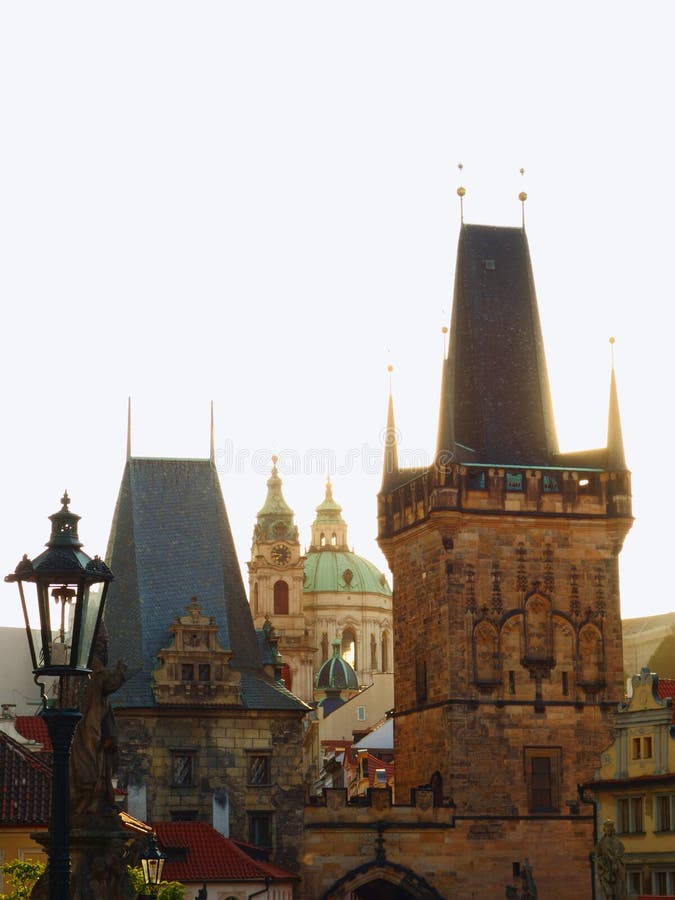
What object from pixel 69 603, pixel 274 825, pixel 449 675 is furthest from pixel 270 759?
pixel 69 603

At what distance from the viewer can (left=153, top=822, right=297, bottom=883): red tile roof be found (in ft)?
140

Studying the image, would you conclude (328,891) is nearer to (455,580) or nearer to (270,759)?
(270,759)

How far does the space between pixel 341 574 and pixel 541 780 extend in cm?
10164

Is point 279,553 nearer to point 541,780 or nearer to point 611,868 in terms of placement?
point 541,780

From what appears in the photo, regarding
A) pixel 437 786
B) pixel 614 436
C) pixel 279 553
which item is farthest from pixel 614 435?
pixel 279 553

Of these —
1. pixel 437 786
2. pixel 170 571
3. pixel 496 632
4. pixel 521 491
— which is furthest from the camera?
pixel 521 491

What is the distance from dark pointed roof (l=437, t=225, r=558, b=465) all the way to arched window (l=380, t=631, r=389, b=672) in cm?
9665

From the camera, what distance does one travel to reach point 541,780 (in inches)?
1924

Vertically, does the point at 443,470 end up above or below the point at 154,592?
above

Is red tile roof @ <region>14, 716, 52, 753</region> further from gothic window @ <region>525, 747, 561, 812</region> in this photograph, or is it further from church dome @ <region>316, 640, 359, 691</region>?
church dome @ <region>316, 640, 359, 691</region>

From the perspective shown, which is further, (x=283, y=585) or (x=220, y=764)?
(x=283, y=585)

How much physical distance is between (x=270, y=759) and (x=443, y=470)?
9055 mm

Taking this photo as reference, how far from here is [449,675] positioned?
4878 centimetres

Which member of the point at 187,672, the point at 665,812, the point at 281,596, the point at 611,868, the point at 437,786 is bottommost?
the point at 611,868
